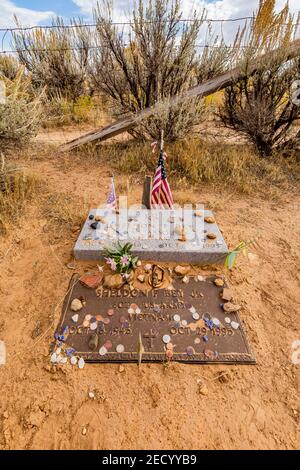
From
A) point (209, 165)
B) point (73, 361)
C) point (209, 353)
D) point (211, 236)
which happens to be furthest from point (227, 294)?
point (209, 165)

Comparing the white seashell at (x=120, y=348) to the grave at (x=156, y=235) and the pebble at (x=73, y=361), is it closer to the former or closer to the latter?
the pebble at (x=73, y=361)

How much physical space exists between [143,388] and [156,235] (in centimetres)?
149

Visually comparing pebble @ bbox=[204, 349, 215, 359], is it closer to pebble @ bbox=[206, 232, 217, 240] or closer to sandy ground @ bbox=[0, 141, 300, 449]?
sandy ground @ bbox=[0, 141, 300, 449]

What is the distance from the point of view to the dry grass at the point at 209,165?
4.20 metres

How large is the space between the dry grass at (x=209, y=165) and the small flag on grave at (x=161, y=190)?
1.36 m

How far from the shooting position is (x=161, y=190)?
277 centimetres

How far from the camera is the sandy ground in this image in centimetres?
159

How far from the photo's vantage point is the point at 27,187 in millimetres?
3680

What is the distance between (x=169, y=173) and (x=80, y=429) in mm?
3597

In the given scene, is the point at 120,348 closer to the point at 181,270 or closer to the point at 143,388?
the point at 143,388

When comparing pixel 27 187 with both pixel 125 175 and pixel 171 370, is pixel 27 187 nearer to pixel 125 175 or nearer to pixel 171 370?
pixel 125 175

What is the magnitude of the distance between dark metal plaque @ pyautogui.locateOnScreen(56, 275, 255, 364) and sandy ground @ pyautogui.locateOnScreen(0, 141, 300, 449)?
88mm

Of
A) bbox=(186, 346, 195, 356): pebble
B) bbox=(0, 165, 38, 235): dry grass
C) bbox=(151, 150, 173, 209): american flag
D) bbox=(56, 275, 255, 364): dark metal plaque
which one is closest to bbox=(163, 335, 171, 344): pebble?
bbox=(56, 275, 255, 364): dark metal plaque
